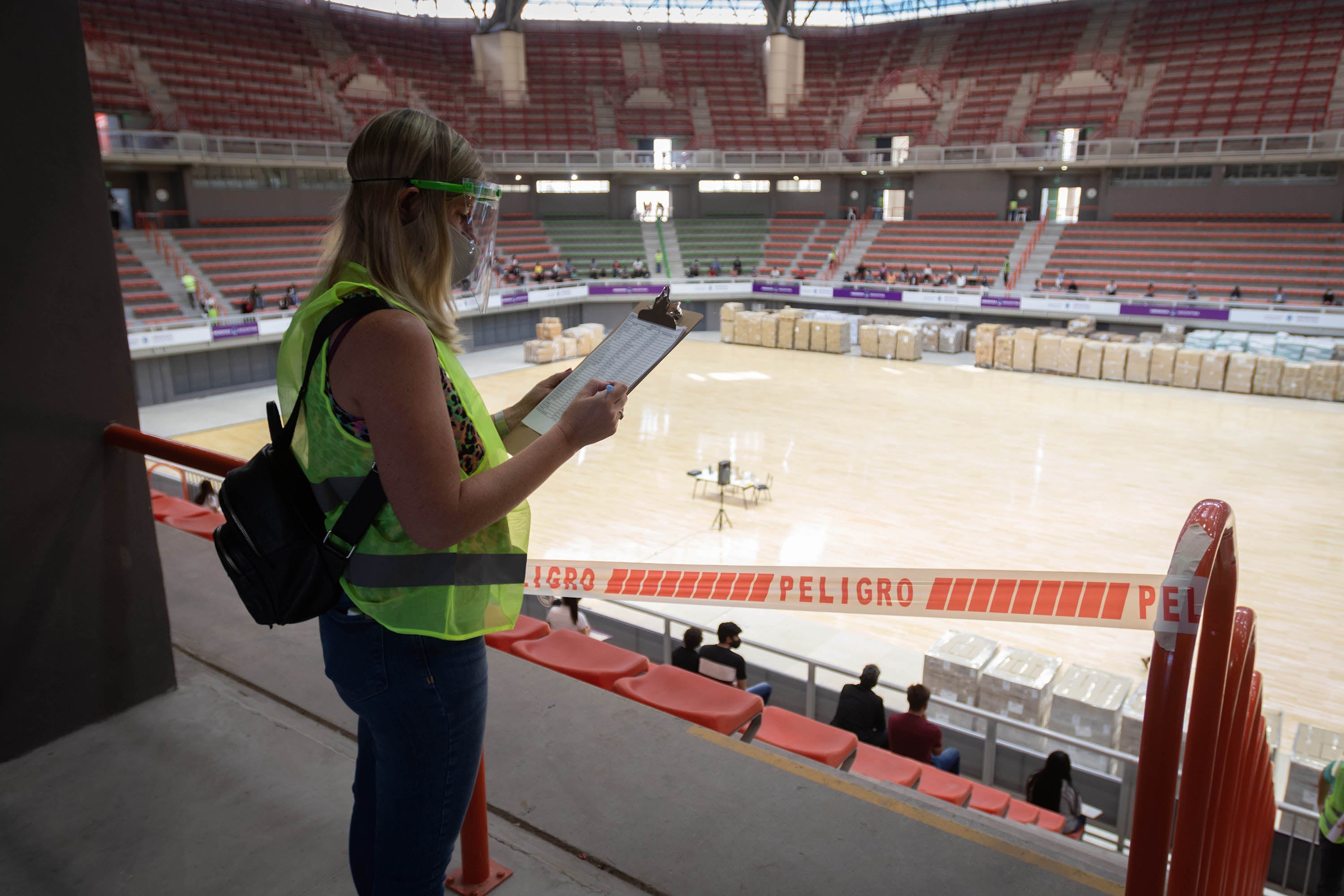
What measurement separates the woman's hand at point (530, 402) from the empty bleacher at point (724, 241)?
29.4 meters

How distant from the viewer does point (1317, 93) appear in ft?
88.1

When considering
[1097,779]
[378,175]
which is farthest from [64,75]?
[1097,779]

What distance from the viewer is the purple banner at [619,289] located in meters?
27.5

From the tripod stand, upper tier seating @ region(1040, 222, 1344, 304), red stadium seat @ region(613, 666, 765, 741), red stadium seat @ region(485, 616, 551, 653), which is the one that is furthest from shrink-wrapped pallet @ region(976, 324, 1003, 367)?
red stadium seat @ region(613, 666, 765, 741)

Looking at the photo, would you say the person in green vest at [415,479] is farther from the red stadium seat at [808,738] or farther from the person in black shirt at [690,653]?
the person in black shirt at [690,653]

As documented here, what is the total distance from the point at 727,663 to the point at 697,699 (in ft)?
8.99

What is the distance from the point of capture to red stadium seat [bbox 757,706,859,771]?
132 inches

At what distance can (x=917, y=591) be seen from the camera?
189cm

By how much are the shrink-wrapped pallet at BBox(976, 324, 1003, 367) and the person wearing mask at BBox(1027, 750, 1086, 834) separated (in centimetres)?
1837

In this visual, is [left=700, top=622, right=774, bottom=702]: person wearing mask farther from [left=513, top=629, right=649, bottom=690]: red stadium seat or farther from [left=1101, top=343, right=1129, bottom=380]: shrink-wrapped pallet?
[left=1101, top=343, right=1129, bottom=380]: shrink-wrapped pallet

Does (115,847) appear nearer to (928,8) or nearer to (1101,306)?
(1101,306)

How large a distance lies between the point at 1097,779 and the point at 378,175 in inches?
233

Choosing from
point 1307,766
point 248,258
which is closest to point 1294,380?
point 1307,766

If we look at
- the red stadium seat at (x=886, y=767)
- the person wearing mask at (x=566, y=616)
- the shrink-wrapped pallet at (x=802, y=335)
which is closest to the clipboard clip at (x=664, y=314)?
the red stadium seat at (x=886, y=767)
